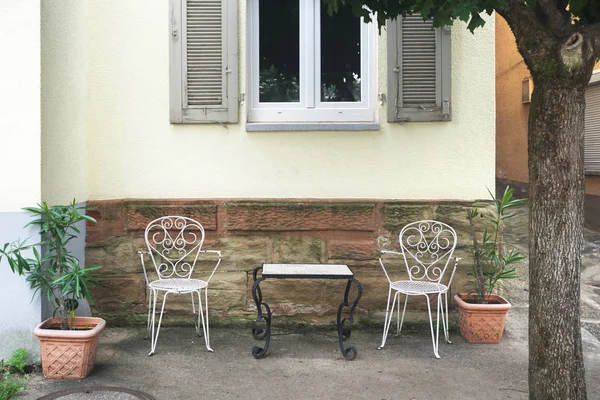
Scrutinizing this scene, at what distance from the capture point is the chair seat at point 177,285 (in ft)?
14.8

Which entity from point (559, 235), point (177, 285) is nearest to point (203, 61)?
point (177, 285)

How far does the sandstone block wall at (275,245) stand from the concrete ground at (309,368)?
26 centimetres

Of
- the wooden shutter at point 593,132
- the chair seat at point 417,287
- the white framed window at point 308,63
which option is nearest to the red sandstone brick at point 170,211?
the white framed window at point 308,63

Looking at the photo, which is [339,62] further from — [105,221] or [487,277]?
[105,221]

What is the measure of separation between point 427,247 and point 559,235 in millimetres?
2177

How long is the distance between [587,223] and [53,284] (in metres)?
9.61

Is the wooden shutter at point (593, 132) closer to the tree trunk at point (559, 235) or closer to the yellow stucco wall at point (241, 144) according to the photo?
the yellow stucco wall at point (241, 144)

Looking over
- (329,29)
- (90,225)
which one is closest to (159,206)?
(90,225)

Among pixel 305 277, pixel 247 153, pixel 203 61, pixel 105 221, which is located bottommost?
pixel 305 277

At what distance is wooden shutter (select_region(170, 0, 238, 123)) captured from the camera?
5219 millimetres

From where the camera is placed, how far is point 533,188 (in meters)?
3.07

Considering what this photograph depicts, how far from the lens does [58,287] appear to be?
Result: 13.8 feet

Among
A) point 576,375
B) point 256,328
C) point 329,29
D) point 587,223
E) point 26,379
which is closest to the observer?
point 576,375

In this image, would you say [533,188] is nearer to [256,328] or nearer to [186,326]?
[256,328]
